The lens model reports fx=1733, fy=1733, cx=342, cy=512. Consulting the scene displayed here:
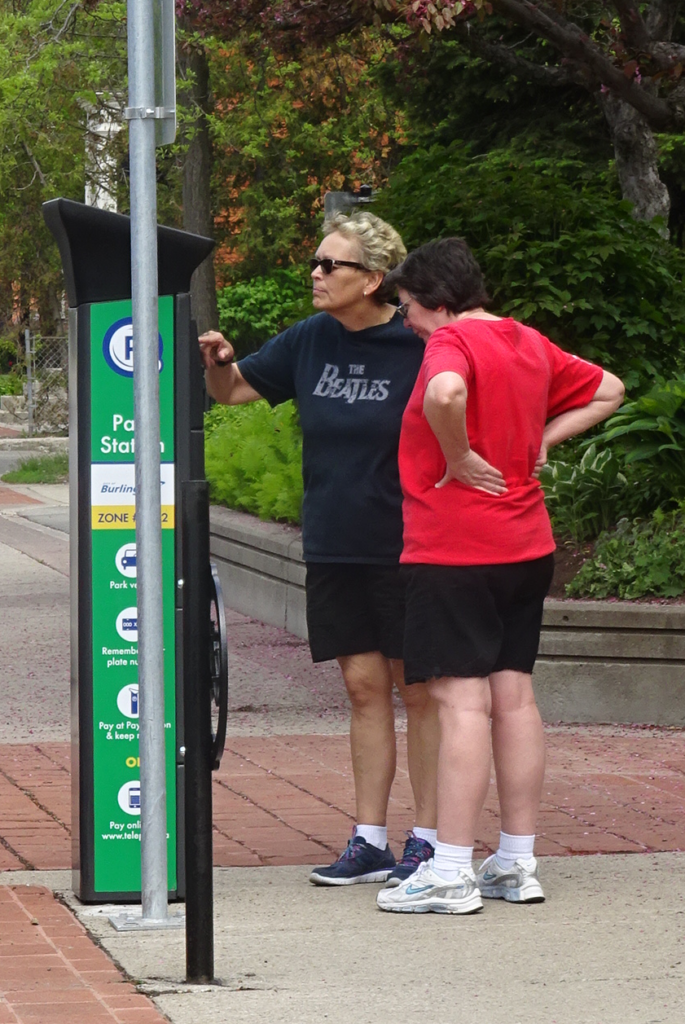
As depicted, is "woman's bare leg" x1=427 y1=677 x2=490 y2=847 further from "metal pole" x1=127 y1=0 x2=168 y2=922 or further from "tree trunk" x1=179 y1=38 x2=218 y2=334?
"tree trunk" x1=179 y1=38 x2=218 y2=334

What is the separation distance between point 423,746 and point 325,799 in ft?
3.78

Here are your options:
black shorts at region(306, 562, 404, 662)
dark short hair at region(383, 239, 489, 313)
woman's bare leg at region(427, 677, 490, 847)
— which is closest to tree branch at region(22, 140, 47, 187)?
black shorts at region(306, 562, 404, 662)

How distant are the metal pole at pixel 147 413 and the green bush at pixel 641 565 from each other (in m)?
3.73

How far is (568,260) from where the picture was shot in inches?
384

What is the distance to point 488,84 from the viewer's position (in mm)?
20047

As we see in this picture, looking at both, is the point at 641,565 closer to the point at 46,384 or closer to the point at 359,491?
the point at 359,491

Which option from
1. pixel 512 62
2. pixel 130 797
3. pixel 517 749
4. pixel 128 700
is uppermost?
pixel 512 62

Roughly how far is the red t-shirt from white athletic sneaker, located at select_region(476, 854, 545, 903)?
A: 0.89 metres

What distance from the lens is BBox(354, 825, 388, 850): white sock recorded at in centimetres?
512

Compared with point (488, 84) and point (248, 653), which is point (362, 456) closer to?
point (248, 653)

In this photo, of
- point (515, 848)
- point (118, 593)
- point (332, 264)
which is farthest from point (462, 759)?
point (332, 264)

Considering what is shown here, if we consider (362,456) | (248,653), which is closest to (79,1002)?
(362,456)

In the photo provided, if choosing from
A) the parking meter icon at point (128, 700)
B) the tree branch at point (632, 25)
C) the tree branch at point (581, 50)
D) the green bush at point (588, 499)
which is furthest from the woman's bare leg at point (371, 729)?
the tree branch at point (632, 25)

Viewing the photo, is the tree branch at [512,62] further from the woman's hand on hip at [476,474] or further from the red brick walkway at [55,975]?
the red brick walkway at [55,975]
